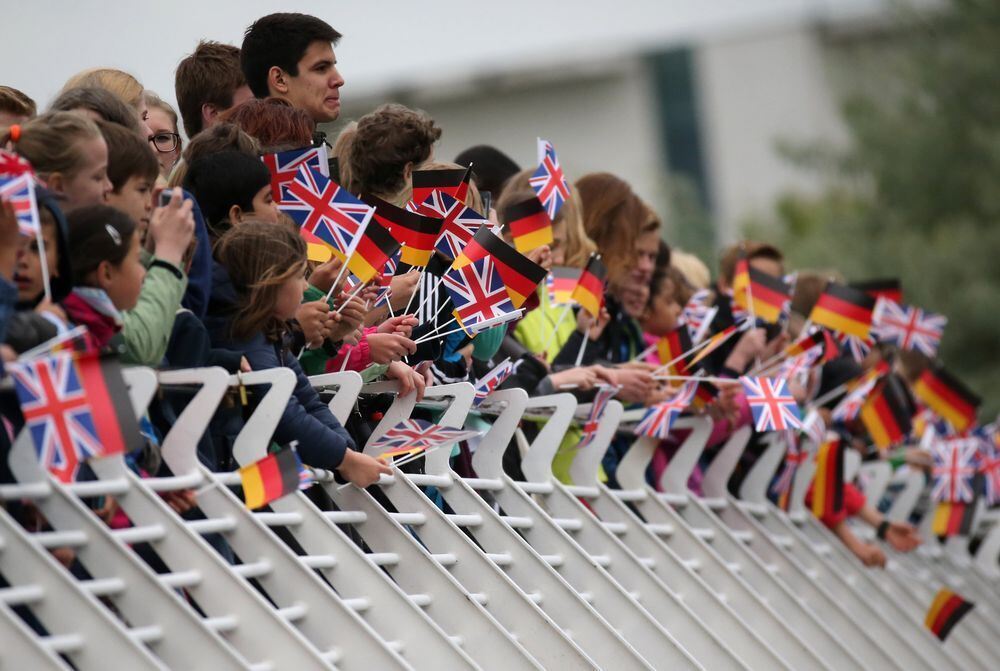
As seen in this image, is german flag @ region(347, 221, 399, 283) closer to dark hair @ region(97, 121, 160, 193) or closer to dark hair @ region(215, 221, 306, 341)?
dark hair @ region(215, 221, 306, 341)

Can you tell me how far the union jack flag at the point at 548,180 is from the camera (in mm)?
7395

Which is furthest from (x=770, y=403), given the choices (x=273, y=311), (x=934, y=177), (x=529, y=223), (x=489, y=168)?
(x=934, y=177)

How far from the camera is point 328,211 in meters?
5.78

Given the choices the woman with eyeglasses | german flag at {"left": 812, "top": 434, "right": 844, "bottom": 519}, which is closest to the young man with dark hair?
the woman with eyeglasses

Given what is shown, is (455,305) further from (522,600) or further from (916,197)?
(916,197)

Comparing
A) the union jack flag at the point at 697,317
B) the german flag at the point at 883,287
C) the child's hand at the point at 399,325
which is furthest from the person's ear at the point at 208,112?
the german flag at the point at 883,287

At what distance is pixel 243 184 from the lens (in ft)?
18.4

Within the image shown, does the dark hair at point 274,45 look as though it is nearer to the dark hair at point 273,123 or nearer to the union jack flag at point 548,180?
the dark hair at point 273,123

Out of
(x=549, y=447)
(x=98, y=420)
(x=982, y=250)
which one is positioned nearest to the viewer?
(x=98, y=420)

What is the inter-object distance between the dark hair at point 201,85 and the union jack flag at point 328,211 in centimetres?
126

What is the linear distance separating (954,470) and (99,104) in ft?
23.7

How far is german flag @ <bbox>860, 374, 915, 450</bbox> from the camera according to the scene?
33.2ft

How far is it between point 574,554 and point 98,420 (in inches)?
101

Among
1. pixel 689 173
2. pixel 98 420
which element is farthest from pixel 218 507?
pixel 689 173
